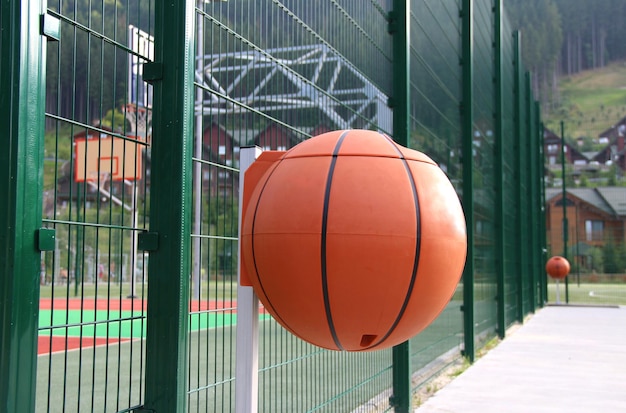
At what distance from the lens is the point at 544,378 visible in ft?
24.7

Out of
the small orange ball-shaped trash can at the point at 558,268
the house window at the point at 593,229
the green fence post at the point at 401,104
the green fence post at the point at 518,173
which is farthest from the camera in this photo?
the house window at the point at 593,229

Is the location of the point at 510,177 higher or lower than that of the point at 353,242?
higher

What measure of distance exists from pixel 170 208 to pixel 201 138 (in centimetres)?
125

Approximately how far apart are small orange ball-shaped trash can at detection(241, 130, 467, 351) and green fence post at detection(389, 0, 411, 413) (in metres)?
3.25

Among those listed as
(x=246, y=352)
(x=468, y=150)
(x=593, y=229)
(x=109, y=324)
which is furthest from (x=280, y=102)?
(x=593, y=229)

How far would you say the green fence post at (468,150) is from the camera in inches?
315

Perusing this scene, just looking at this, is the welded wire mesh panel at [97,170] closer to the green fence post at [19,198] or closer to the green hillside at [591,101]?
the green fence post at [19,198]

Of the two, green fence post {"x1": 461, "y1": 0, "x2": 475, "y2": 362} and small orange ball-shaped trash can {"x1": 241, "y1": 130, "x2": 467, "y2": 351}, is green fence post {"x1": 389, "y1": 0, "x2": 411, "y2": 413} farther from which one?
small orange ball-shaped trash can {"x1": 241, "y1": 130, "x2": 467, "y2": 351}

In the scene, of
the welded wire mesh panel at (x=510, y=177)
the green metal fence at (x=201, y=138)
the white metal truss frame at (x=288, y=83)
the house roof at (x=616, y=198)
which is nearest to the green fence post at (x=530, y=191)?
the welded wire mesh panel at (x=510, y=177)

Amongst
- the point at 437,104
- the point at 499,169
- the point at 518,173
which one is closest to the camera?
the point at 437,104

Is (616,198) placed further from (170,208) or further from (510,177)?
(170,208)

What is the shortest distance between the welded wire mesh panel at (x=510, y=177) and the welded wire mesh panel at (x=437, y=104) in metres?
4.60

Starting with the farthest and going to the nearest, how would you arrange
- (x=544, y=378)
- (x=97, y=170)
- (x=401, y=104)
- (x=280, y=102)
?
1. (x=544, y=378)
2. (x=401, y=104)
3. (x=280, y=102)
4. (x=97, y=170)

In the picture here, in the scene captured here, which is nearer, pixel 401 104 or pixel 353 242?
pixel 353 242
